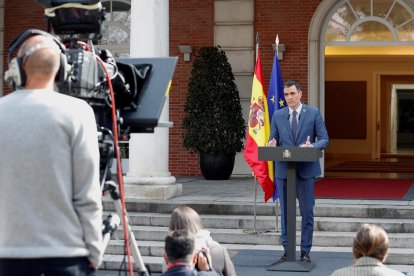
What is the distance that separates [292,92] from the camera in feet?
29.0

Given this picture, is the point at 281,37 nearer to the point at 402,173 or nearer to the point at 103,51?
the point at 402,173

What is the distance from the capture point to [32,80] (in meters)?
3.81

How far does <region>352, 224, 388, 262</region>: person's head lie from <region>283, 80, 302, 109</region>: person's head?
4.28 meters

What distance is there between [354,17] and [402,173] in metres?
3.84

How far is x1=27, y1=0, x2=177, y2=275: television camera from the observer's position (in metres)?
4.27

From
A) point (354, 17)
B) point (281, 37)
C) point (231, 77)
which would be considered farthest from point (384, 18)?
point (231, 77)

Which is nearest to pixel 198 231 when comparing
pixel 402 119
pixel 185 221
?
pixel 185 221

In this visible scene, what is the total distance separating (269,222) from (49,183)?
23.9ft

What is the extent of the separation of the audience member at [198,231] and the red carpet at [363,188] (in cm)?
714

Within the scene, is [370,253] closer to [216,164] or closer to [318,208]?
[318,208]

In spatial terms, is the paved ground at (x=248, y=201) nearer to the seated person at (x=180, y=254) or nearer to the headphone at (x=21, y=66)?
the seated person at (x=180, y=254)

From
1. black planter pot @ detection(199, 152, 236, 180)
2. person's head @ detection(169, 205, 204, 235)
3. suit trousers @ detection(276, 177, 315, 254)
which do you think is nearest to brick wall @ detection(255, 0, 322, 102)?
black planter pot @ detection(199, 152, 236, 180)

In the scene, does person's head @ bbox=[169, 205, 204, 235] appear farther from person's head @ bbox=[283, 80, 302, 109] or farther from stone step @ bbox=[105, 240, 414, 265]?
stone step @ bbox=[105, 240, 414, 265]

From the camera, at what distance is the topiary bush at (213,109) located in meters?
15.8
